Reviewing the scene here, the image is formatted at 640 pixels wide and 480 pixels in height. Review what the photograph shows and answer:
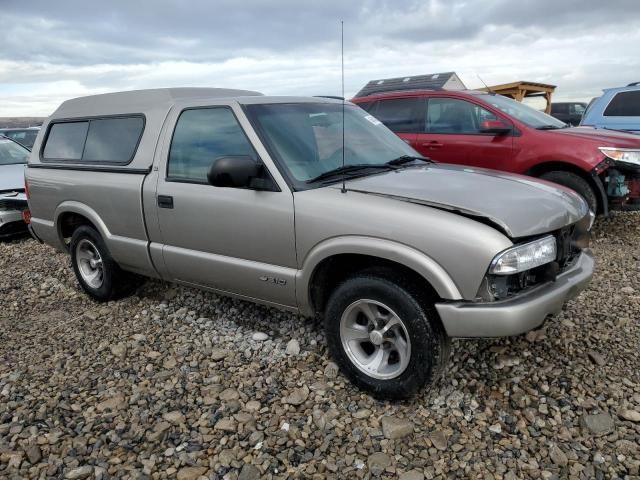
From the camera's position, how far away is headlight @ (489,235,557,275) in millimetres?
2473

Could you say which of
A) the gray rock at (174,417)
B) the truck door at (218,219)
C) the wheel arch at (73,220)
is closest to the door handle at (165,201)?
the truck door at (218,219)

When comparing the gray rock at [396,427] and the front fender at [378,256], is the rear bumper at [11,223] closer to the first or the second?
the front fender at [378,256]

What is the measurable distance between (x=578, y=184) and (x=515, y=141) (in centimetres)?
87

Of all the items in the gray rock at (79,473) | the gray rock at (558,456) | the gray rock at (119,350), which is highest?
the gray rock at (558,456)

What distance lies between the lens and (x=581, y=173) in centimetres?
578

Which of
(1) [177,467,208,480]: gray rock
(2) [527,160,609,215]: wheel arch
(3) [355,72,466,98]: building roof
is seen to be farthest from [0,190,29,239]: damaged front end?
(3) [355,72,466,98]: building roof

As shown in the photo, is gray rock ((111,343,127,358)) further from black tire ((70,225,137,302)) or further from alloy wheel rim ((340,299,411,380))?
alloy wheel rim ((340,299,411,380))

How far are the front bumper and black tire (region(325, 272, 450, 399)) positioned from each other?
0.12 metres

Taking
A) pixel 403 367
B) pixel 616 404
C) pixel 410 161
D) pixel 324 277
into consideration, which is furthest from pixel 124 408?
pixel 616 404

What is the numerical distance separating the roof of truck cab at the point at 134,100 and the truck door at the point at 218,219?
12.2 inches

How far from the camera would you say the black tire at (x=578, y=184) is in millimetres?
5666

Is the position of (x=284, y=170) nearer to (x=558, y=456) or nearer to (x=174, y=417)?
(x=174, y=417)

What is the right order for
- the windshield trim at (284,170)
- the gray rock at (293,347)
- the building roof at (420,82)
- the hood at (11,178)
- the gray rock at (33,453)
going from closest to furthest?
1. the gray rock at (33,453)
2. the windshield trim at (284,170)
3. the gray rock at (293,347)
4. the hood at (11,178)
5. the building roof at (420,82)

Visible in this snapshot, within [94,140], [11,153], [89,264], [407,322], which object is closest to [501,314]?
[407,322]
